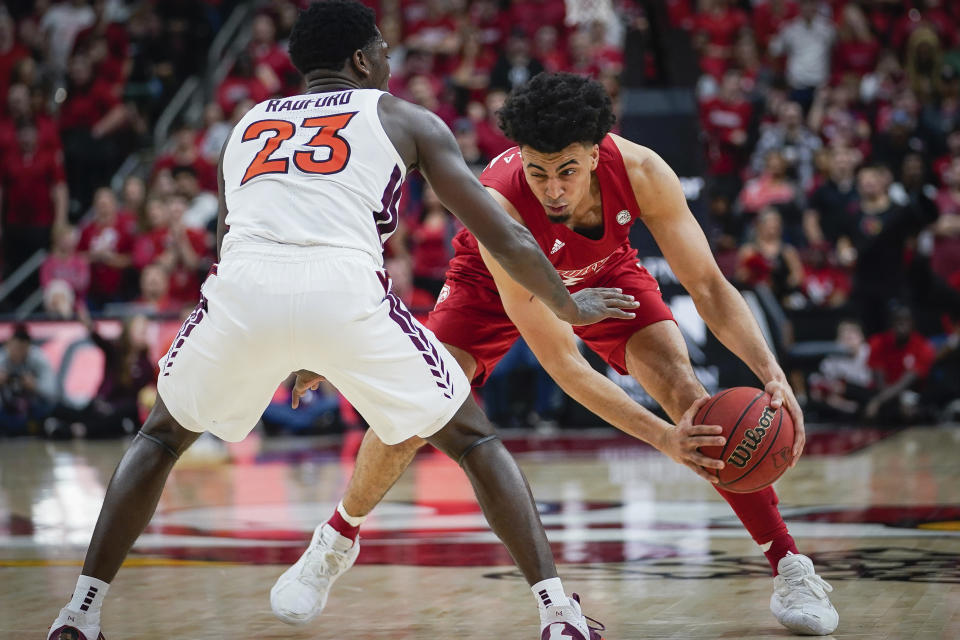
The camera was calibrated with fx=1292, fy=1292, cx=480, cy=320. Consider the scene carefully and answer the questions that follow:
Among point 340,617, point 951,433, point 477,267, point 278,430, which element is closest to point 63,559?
point 340,617

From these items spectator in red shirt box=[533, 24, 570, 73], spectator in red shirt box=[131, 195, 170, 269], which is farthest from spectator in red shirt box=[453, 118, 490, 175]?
spectator in red shirt box=[131, 195, 170, 269]

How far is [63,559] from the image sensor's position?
222 inches

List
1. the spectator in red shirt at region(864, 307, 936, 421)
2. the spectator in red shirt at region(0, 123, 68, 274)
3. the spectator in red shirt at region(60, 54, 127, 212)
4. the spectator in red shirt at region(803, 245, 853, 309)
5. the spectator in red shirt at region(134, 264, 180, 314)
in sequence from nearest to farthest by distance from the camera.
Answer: the spectator in red shirt at region(864, 307, 936, 421) < the spectator in red shirt at region(803, 245, 853, 309) < the spectator in red shirt at region(134, 264, 180, 314) < the spectator in red shirt at region(0, 123, 68, 274) < the spectator in red shirt at region(60, 54, 127, 212)

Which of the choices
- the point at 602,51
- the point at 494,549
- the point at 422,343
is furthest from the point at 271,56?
the point at 422,343

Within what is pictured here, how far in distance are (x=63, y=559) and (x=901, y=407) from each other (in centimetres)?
751

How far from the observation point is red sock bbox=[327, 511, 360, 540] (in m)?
4.71

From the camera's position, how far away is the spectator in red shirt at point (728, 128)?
13633 mm

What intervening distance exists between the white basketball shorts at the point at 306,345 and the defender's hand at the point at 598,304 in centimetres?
43

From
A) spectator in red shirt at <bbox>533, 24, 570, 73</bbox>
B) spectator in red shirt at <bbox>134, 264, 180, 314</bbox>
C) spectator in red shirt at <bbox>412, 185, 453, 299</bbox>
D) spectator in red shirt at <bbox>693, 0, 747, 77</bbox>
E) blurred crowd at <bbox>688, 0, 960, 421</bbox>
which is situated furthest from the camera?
spectator in red shirt at <bbox>693, 0, 747, 77</bbox>

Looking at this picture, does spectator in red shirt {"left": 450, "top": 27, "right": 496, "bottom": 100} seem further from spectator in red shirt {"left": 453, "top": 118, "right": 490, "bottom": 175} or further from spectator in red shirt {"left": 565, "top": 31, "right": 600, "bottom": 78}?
spectator in red shirt {"left": 453, "top": 118, "right": 490, "bottom": 175}

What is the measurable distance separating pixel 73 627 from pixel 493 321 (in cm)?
200

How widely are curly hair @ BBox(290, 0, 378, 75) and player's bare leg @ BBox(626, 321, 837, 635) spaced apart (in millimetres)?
1515

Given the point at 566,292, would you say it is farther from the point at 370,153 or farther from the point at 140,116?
the point at 140,116

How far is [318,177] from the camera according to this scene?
3.72m
